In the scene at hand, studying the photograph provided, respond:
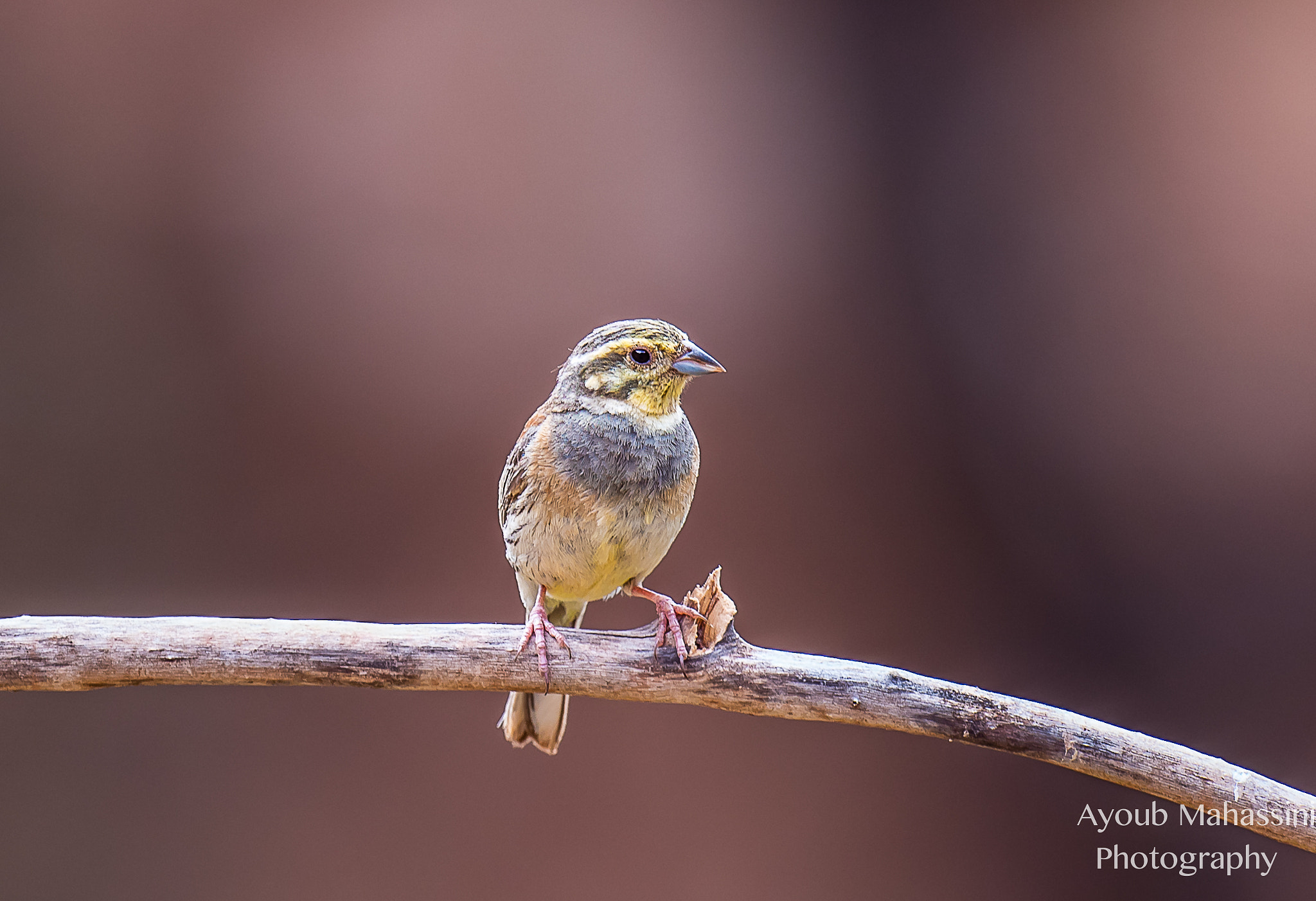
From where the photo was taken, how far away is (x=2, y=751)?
501 centimetres

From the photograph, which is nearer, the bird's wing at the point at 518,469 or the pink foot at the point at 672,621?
the pink foot at the point at 672,621

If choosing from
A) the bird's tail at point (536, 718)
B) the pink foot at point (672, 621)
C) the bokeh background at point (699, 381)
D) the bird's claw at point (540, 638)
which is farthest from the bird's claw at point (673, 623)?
the bokeh background at point (699, 381)

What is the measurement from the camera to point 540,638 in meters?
2.79

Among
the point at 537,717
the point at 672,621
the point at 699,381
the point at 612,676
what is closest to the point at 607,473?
the point at 672,621

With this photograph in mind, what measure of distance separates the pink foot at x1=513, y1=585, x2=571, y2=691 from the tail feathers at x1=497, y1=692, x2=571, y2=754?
451mm

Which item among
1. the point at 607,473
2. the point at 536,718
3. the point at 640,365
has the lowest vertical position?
the point at 536,718

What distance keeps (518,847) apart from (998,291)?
3898mm

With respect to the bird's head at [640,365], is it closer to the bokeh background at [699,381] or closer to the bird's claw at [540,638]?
the bird's claw at [540,638]

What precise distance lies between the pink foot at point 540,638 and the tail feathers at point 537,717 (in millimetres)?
451

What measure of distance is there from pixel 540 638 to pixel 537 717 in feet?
1.85

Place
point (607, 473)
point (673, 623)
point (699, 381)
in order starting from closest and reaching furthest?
1. point (673, 623)
2. point (607, 473)
3. point (699, 381)

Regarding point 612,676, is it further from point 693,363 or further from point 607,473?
point 693,363

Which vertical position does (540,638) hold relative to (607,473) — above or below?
below

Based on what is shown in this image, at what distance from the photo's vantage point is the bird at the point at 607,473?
9.54 ft
